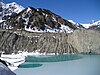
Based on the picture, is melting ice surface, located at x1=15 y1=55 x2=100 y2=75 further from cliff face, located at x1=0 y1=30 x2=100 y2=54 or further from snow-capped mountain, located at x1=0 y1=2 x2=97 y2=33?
snow-capped mountain, located at x1=0 y1=2 x2=97 y2=33

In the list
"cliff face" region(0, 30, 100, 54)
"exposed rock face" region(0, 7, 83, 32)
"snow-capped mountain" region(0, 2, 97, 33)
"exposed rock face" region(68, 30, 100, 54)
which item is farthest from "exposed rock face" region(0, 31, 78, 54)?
"exposed rock face" region(0, 7, 83, 32)

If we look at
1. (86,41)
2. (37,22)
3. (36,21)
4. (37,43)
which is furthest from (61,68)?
(36,21)

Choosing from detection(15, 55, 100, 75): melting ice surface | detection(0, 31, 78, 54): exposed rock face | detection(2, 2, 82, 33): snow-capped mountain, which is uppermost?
detection(2, 2, 82, 33): snow-capped mountain

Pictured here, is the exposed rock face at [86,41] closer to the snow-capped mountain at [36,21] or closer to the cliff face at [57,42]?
the cliff face at [57,42]

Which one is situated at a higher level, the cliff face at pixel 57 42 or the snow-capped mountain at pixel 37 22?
the snow-capped mountain at pixel 37 22

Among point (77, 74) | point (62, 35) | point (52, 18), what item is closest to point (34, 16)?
point (52, 18)

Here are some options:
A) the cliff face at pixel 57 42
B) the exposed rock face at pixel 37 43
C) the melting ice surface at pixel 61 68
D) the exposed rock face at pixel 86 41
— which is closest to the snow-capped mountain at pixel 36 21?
the exposed rock face at pixel 37 43

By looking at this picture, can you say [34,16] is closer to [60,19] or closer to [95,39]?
[60,19]

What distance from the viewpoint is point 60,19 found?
4466 centimetres

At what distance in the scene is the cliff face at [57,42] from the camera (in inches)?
851

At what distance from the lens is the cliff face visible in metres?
21.6

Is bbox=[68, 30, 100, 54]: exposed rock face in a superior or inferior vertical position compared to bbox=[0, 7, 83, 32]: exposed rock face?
inferior

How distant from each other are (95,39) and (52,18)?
73.7 feet

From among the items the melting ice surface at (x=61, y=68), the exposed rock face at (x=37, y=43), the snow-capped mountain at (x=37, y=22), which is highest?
the snow-capped mountain at (x=37, y=22)
